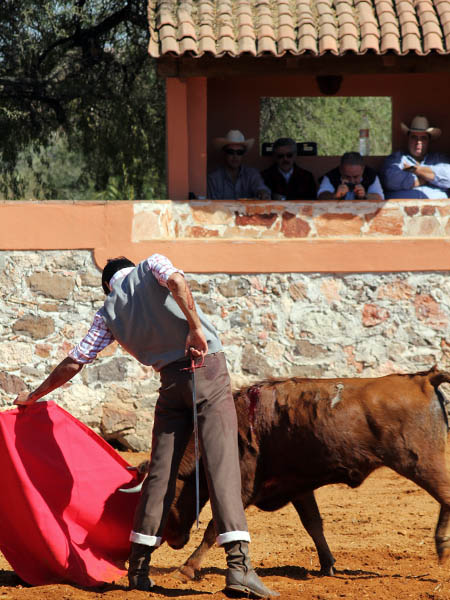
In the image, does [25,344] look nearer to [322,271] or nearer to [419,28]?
[322,271]

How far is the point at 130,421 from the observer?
8.88 metres

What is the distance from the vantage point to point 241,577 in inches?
175

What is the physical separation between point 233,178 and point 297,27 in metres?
1.89

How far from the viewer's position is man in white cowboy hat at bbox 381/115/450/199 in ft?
33.1

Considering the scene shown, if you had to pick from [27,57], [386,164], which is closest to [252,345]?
[386,164]

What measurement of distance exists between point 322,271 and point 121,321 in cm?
439

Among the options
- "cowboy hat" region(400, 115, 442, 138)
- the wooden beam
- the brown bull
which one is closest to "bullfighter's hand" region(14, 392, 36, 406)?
the brown bull

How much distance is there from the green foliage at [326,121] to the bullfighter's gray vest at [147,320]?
9.12 m

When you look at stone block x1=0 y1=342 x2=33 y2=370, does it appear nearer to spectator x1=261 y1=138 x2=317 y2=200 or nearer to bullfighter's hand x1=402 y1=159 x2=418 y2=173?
spectator x1=261 y1=138 x2=317 y2=200

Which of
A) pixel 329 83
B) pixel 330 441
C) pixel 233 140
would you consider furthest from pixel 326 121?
pixel 330 441

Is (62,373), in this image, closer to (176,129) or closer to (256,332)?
(256,332)

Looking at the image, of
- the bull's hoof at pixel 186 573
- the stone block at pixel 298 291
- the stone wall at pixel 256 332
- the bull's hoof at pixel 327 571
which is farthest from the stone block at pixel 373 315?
the bull's hoof at pixel 186 573

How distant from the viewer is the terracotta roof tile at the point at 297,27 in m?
9.24

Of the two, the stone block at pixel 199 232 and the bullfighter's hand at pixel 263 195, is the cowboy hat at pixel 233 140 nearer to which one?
the bullfighter's hand at pixel 263 195
